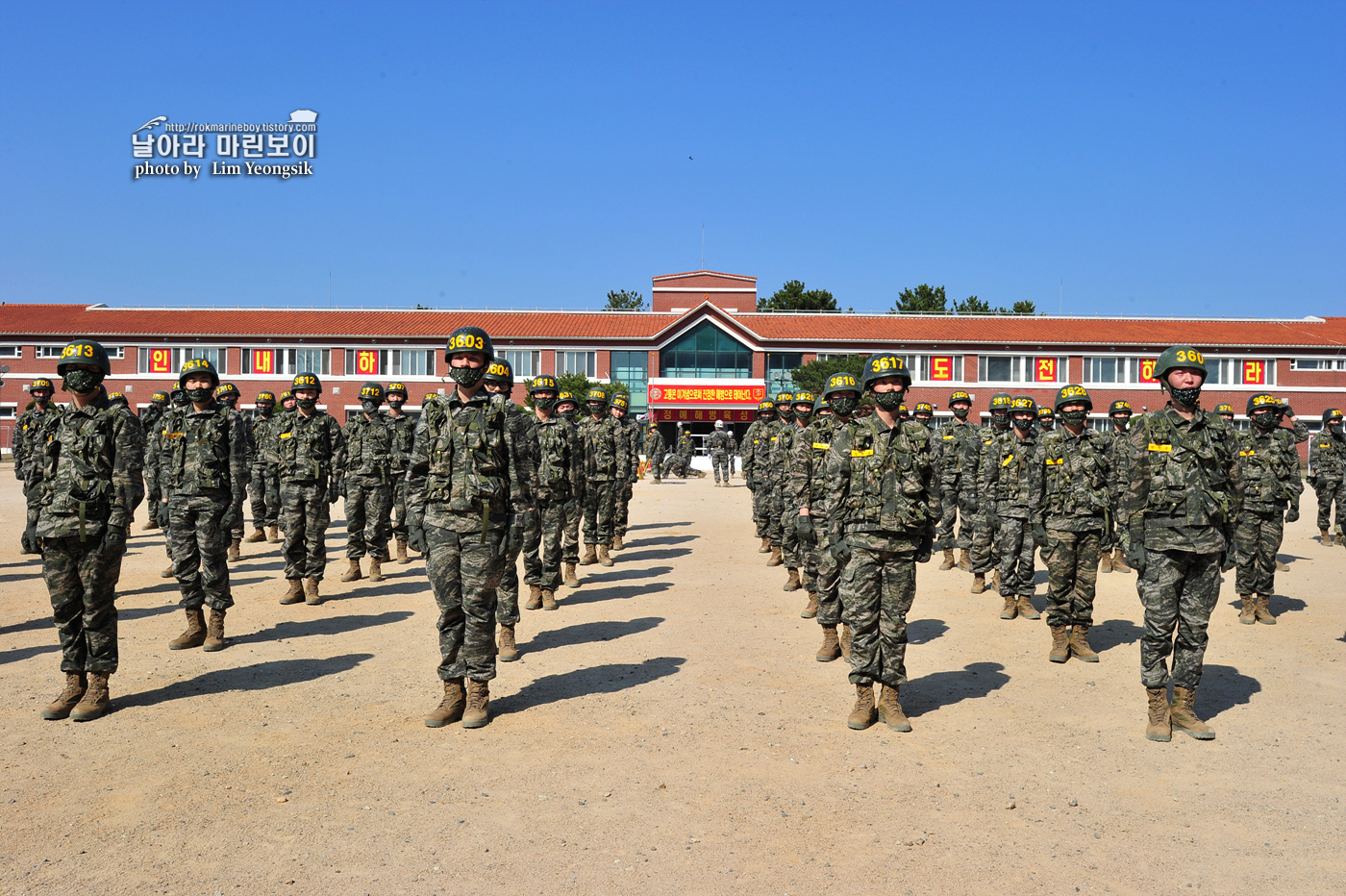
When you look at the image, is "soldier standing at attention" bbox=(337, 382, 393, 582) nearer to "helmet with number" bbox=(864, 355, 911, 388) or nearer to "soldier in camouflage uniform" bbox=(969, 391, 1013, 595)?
"helmet with number" bbox=(864, 355, 911, 388)

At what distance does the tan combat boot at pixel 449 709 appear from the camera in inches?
245

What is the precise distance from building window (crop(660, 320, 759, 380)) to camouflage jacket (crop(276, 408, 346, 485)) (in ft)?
139

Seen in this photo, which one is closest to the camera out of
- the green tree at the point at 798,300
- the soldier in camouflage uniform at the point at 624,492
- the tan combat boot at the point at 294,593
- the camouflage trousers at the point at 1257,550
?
the camouflage trousers at the point at 1257,550

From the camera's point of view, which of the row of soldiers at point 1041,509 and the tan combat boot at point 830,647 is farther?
the tan combat boot at point 830,647

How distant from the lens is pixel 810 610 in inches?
405

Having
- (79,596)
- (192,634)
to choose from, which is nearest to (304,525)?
(192,634)

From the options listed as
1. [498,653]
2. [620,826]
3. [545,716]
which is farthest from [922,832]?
[498,653]

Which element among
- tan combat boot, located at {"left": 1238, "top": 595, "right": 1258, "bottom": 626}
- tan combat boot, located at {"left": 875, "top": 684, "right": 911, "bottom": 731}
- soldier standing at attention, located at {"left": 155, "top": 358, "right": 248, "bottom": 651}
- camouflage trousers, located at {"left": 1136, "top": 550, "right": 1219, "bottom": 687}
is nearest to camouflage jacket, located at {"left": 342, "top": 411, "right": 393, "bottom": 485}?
soldier standing at attention, located at {"left": 155, "top": 358, "right": 248, "bottom": 651}

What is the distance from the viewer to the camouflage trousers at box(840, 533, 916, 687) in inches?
247

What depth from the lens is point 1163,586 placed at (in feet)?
20.6

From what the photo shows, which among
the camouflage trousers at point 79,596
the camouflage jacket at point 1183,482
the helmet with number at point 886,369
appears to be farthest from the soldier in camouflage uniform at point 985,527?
the camouflage trousers at point 79,596

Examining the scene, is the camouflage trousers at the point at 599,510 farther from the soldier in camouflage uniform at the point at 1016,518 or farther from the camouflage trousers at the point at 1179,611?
the camouflage trousers at the point at 1179,611

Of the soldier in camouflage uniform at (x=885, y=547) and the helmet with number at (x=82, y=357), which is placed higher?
the helmet with number at (x=82, y=357)

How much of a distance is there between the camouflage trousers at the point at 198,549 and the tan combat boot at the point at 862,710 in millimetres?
5955
